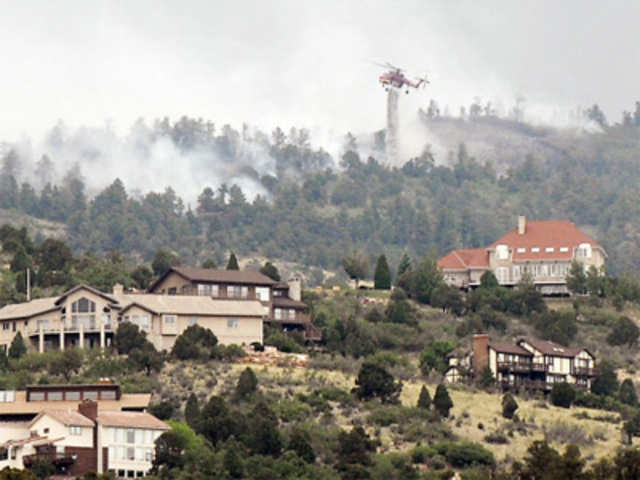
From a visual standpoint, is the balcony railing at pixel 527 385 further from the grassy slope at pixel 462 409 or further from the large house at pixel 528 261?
the large house at pixel 528 261

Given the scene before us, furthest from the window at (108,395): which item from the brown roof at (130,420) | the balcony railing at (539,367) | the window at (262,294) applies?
the balcony railing at (539,367)

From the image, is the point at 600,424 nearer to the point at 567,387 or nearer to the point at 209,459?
the point at 567,387

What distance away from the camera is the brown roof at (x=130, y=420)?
4190 inches

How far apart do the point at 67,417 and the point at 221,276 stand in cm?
3751

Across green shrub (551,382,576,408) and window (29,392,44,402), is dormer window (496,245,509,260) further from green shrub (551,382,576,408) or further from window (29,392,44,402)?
window (29,392,44,402)

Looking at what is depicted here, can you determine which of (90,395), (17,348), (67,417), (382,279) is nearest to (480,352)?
(17,348)

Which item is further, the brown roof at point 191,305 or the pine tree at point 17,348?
the brown roof at point 191,305

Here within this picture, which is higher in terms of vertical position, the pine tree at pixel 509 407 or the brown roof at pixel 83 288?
the brown roof at pixel 83 288

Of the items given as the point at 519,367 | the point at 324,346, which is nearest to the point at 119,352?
the point at 324,346

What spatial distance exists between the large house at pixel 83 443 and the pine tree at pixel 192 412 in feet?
13.1

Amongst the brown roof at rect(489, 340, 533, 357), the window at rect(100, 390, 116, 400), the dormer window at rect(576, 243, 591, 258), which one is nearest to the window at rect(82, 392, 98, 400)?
the window at rect(100, 390, 116, 400)

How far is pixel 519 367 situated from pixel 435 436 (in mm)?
16420

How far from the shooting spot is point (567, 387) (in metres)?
127

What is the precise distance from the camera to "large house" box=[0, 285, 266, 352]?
132000 mm
